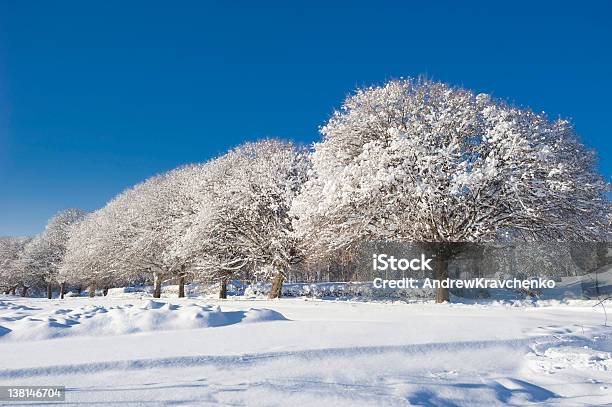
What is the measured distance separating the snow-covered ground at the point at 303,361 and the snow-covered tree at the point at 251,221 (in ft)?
50.4

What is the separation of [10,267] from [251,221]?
4919cm

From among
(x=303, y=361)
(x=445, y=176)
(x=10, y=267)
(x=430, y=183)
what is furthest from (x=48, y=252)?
(x=303, y=361)

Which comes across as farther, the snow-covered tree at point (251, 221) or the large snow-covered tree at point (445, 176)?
the snow-covered tree at point (251, 221)

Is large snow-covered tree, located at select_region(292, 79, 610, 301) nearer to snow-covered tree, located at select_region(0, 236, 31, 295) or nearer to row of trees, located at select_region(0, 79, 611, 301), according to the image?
row of trees, located at select_region(0, 79, 611, 301)

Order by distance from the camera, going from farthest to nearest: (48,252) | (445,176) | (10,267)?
(10,267)
(48,252)
(445,176)

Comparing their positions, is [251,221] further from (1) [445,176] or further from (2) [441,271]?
(1) [445,176]

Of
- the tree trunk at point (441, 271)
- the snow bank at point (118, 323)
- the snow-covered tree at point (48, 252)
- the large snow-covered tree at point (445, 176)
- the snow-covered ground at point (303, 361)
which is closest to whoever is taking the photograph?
the snow-covered ground at point (303, 361)

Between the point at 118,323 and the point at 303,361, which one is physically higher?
the point at 118,323

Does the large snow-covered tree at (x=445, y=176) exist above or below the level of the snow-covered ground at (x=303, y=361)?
above

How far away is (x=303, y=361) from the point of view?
16.3 feet

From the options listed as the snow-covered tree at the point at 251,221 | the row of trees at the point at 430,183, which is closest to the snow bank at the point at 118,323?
the row of trees at the point at 430,183

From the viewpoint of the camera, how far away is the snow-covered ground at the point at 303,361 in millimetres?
3951

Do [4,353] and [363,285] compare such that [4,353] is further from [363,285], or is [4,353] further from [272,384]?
[363,285]

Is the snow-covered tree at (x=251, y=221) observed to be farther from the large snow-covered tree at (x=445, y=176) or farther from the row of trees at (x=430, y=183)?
the large snow-covered tree at (x=445, y=176)
